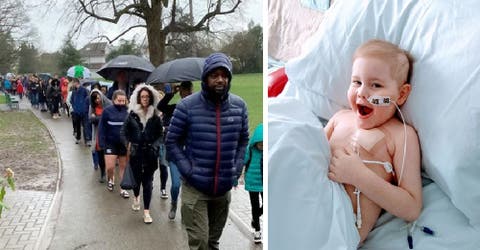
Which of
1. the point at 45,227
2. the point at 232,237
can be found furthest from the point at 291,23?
the point at 45,227

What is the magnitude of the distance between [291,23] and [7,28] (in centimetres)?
123

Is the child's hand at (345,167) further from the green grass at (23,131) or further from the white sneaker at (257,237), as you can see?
the green grass at (23,131)

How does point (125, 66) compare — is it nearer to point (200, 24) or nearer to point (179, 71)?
point (179, 71)

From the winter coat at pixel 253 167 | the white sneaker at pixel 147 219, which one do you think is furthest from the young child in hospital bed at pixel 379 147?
the white sneaker at pixel 147 219

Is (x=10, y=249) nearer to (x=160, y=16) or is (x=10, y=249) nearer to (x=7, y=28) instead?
(x=7, y=28)

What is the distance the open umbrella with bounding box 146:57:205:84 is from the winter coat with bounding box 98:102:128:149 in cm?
52

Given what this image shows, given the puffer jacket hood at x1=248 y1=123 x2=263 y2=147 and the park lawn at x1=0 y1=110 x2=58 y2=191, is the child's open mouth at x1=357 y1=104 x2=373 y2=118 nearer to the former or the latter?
the puffer jacket hood at x1=248 y1=123 x2=263 y2=147

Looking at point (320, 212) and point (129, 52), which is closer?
point (320, 212)

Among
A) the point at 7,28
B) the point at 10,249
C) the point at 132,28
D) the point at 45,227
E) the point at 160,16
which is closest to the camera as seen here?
the point at 160,16

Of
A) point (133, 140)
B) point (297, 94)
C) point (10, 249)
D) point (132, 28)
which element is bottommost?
point (10, 249)

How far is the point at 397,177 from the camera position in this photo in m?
0.55

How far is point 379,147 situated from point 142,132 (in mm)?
1955

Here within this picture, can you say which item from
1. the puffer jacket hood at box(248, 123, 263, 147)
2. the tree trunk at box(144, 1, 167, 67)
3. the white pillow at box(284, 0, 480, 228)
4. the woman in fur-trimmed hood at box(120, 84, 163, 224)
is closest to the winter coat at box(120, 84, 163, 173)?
the woman in fur-trimmed hood at box(120, 84, 163, 224)

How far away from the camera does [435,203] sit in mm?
551
